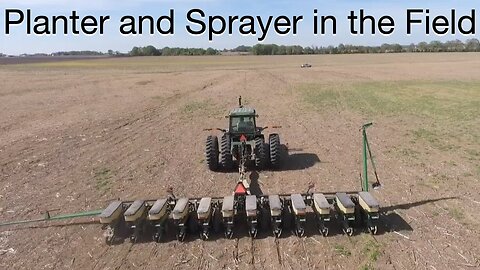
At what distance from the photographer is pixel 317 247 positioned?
24.0 feet

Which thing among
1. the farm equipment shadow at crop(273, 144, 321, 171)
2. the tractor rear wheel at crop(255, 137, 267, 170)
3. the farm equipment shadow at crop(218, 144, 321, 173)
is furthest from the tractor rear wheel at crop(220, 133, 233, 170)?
the farm equipment shadow at crop(273, 144, 321, 171)

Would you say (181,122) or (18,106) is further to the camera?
(18,106)

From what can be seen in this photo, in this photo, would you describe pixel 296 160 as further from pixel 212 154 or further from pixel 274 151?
pixel 212 154

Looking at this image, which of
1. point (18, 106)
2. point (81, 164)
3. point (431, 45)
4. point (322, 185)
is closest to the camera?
point (322, 185)

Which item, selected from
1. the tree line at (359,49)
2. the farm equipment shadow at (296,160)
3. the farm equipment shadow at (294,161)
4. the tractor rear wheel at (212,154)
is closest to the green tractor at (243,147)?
the tractor rear wheel at (212,154)

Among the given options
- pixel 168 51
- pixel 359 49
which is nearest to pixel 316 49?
pixel 359 49

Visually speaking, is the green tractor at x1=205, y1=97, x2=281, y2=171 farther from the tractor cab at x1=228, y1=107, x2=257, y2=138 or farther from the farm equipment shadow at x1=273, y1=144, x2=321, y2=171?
the farm equipment shadow at x1=273, y1=144, x2=321, y2=171

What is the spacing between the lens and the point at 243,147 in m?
11.1

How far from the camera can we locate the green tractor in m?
11.3

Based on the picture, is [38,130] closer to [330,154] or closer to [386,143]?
[330,154]

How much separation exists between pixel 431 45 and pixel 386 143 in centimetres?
15265

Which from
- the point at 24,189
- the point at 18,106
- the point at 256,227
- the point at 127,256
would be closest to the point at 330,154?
the point at 256,227

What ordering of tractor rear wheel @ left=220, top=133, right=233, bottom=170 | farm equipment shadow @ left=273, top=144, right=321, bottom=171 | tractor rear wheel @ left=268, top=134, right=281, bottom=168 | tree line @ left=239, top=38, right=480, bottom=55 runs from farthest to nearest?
1. tree line @ left=239, top=38, right=480, bottom=55
2. farm equipment shadow @ left=273, top=144, right=321, bottom=171
3. tractor rear wheel @ left=268, top=134, right=281, bottom=168
4. tractor rear wheel @ left=220, top=133, right=233, bottom=170

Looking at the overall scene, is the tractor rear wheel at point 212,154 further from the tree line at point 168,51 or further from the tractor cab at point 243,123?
the tree line at point 168,51
